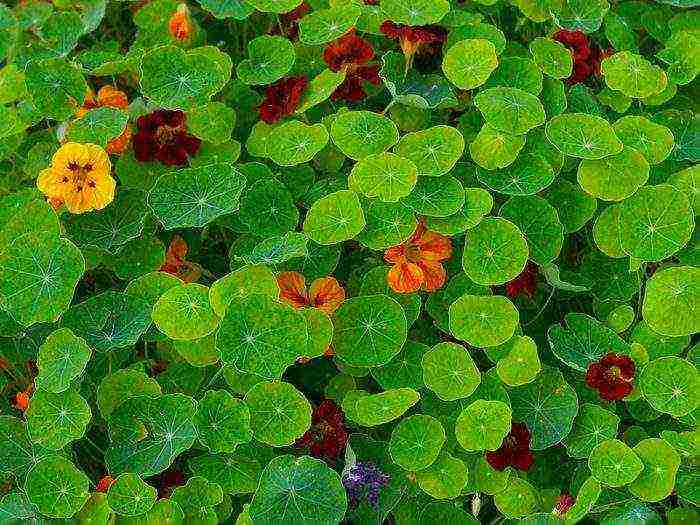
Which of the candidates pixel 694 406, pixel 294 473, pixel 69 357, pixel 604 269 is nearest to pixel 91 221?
pixel 69 357

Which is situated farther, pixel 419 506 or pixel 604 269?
pixel 604 269

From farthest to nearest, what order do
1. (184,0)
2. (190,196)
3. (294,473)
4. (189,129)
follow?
(184,0), (189,129), (190,196), (294,473)

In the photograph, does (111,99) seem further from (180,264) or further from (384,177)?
(384,177)

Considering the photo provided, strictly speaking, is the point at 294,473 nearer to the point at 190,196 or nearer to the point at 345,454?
the point at 345,454

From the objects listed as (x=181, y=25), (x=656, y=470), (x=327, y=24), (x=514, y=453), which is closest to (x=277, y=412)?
(x=514, y=453)

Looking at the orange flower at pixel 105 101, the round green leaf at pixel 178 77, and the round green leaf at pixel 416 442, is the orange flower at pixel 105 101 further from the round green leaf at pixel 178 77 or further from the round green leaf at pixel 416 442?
the round green leaf at pixel 416 442

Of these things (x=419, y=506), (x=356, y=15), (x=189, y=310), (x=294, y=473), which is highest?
(x=356, y=15)

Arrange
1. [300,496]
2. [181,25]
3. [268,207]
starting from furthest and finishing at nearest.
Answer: [181,25] → [268,207] → [300,496]
